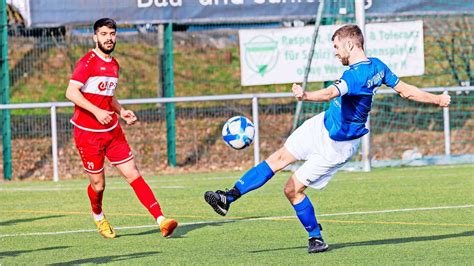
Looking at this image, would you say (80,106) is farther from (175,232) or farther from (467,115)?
(467,115)

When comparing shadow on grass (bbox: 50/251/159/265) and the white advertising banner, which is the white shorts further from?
the white advertising banner

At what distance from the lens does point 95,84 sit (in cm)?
1030

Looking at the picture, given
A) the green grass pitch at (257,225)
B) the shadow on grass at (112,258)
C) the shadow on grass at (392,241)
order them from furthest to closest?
1. the shadow on grass at (392,241)
2. the green grass pitch at (257,225)
3. the shadow on grass at (112,258)

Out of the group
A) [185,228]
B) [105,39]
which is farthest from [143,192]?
[105,39]

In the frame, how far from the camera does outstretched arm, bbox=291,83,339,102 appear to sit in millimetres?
7887

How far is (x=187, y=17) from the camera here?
19.7m

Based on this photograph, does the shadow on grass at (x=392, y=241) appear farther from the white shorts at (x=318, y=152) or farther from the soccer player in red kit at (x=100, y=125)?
the soccer player in red kit at (x=100, y=125)

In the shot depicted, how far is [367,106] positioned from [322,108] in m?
10.5

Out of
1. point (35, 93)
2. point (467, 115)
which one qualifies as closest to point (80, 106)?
point (467, 115)

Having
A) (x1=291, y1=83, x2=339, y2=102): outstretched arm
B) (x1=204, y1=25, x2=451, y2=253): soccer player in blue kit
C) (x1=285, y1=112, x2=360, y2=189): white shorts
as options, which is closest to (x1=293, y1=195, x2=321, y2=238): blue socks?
(x1=204, y1=25, x2=451, y2=253): soccer player in blue kit

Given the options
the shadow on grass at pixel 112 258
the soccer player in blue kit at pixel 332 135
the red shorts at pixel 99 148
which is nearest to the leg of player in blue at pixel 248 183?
the soccer player in blue kit at pixel 332 135

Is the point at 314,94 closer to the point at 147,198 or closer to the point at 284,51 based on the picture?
the point at 147,198

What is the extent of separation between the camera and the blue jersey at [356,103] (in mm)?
8625

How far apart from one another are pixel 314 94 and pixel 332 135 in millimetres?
858
